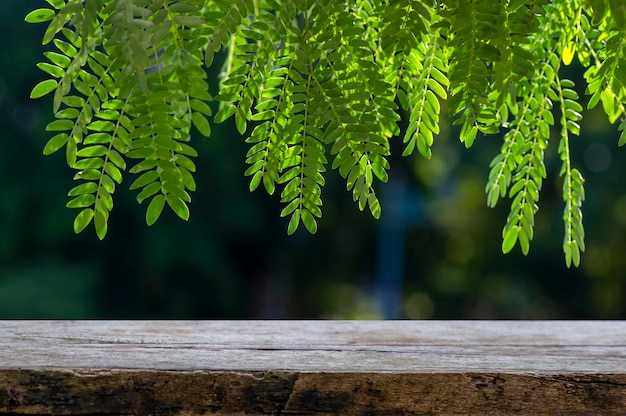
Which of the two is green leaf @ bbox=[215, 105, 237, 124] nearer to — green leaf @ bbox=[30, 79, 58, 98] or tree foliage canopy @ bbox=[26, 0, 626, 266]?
tree foliage canopy @ bbox=[26, 0, 626, 266]

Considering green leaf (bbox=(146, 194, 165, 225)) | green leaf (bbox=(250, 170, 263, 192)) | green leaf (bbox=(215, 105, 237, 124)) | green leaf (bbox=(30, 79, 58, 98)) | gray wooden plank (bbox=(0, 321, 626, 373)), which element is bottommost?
gray wooden plank (bbox=(0, 321, 626, 373))

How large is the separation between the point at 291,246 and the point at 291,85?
10409 mm

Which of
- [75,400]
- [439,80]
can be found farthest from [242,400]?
[439,80]

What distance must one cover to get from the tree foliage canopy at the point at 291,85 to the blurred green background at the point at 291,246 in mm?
7126

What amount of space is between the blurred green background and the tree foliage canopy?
713 cm

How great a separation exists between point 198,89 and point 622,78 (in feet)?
1.30

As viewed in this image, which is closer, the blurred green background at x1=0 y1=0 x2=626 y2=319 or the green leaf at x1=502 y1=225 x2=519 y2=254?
the green leaf at x1=502 y1=225 x2=519 y2=254

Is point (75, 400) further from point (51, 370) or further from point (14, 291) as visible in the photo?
point (14, 291)

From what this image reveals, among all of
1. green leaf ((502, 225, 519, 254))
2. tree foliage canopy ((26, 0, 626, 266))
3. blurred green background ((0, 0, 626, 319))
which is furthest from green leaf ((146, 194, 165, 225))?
blurred green background ((0, 0, 626, 319))

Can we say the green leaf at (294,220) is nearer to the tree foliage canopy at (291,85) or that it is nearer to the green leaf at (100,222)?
the tree foliage canopy at (291,85)

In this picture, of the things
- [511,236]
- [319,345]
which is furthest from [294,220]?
[511,236]

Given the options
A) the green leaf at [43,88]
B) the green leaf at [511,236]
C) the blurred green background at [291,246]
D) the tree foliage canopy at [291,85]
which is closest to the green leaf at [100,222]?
the tree foliage canopy at [291,85]

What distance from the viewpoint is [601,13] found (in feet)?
2.06

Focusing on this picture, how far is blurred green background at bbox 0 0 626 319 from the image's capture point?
9.30 metres
